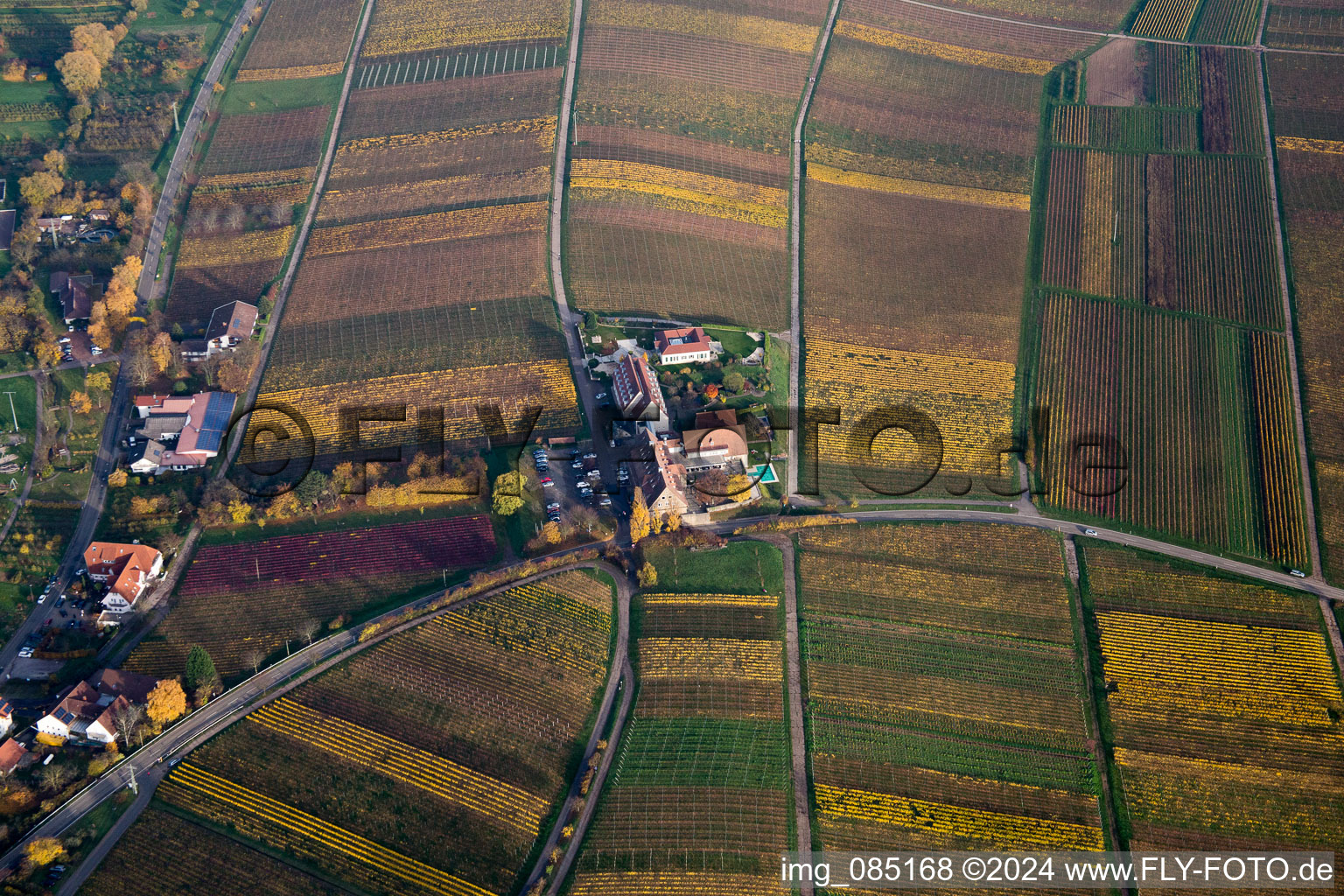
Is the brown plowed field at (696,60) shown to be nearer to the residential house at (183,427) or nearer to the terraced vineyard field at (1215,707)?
the residential house at (183,427)

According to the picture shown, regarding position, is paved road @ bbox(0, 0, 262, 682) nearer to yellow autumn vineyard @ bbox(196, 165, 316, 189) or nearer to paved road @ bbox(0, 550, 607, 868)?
yellow autumn vineyard @ bbox(196, 165, 316, 189)

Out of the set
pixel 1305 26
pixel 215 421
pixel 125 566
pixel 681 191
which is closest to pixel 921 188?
pixel 681 191

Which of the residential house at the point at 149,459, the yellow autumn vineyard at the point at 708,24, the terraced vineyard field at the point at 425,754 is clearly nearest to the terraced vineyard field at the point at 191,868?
the terraced vineyard field at the point at 425,754

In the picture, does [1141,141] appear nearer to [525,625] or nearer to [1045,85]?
[1045,85]

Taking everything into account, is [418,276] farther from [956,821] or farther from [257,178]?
[956,821]

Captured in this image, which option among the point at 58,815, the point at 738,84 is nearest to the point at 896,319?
the point at 738,84

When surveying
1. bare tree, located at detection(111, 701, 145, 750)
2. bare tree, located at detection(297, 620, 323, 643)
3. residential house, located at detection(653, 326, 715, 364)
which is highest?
residential house, located at detection(653, 326, 715, 364)

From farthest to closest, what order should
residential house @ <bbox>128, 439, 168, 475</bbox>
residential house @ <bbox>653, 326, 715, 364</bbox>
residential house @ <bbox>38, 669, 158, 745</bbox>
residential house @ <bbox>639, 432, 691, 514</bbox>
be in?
residential house @ <bbox>653, 326, 715, 364</bbox>, residential house @ <bbox>128, 439, 168, 475</bbox>, residential house @ <bbox>639, 432, 691, 514</bbox>, residential house @ <bbox>38, 669, 158, 745</bbox>

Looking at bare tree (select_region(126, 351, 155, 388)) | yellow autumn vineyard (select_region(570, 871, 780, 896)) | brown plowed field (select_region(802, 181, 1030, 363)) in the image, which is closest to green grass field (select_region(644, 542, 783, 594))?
yellow autumn vineyard (select_region(570, 871, 780, 896))
